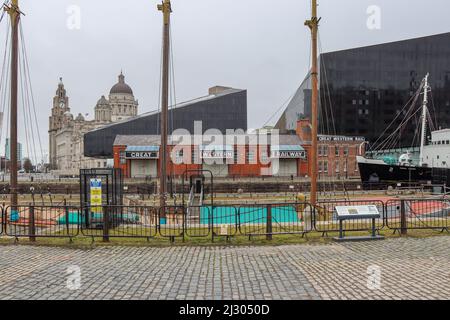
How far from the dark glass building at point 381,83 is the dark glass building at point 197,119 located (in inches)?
523

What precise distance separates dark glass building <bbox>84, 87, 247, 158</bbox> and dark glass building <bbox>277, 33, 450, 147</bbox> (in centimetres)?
1328

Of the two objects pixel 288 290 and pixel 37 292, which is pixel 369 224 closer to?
pixel 288 290

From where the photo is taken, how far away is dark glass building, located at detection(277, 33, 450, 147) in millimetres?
74688

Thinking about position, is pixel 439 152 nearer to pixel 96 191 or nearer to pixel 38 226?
pixel 96 191

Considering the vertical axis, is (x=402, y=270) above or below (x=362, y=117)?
below

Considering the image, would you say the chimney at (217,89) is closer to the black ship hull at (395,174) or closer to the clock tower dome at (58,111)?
the black ship hull at (395,174)

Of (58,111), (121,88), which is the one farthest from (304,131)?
(58,111)

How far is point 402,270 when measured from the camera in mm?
7996

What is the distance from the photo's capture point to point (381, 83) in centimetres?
7600

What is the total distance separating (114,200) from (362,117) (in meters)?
68.1

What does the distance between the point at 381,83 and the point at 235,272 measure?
3034 inches

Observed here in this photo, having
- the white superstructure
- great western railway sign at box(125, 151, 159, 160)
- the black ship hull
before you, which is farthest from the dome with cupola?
the white superstructure

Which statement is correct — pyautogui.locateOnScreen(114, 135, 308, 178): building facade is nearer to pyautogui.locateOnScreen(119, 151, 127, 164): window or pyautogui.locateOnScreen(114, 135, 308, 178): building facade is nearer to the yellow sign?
pyautogui.locateOnScreen(119, 151, 127, 164): window
